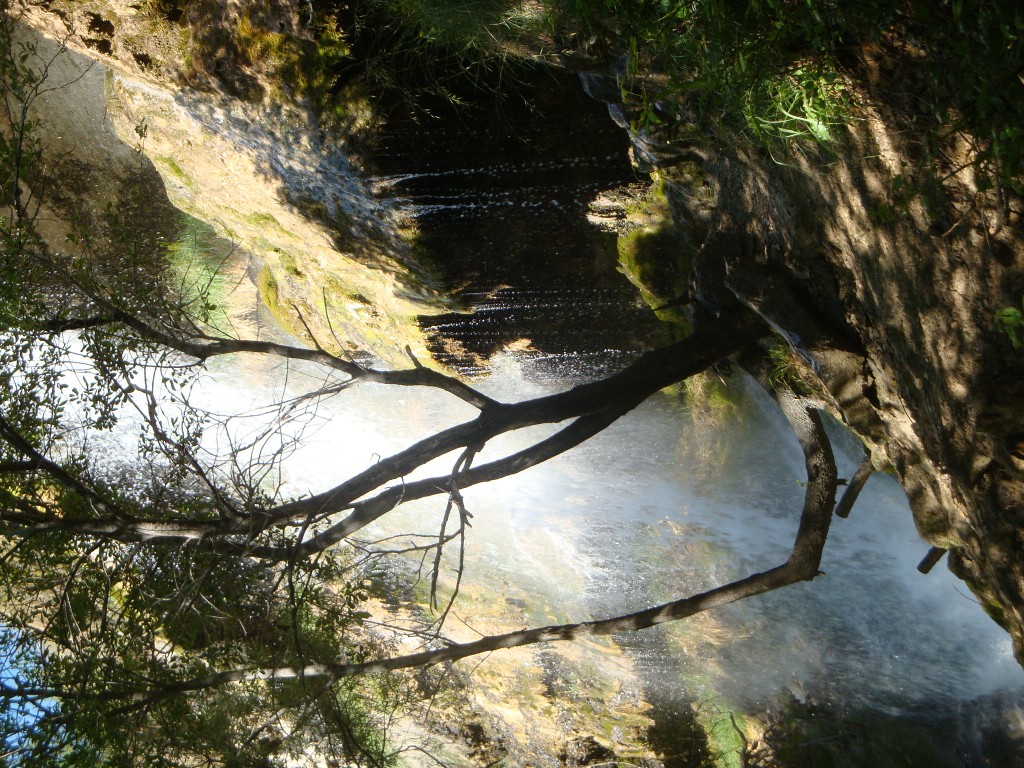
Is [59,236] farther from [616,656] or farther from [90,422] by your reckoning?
[616,656]

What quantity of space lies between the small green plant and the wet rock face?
7cm

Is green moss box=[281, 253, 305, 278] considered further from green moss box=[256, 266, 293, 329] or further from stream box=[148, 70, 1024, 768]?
stream box=[148, 70, 1024, 768]

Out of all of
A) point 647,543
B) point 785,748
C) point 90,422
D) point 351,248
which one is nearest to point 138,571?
point 90,422

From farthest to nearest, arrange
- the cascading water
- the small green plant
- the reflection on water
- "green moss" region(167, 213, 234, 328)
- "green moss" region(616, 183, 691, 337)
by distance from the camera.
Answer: "green moss" region(167, 213, 234, 328), the reflection on water, "green moss" region(616, 183, 691, 337), the cascading water, the small green plant

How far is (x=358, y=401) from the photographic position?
10242 mm

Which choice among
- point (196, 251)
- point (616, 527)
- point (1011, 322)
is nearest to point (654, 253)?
point (1011, 322)

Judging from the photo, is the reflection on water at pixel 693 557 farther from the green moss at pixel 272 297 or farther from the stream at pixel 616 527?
the green moss at pixel 272 297

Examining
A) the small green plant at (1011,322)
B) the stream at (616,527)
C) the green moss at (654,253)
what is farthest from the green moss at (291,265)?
the small green plant at (1011,322)

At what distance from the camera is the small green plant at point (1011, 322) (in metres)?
2.61

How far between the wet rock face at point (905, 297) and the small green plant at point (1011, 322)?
2.7 inches

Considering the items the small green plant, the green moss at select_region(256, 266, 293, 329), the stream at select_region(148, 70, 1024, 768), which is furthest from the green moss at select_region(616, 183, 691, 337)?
the green moss at select_region(256, 266, 293, 329)

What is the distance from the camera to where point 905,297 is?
3406 mm

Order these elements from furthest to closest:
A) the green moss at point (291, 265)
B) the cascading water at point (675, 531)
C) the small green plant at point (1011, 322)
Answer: the green moss at point (291, 265) < the cascading water at point (675, 531) < the small green plant at point (1011, 322)

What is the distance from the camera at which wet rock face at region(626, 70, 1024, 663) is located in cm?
290
